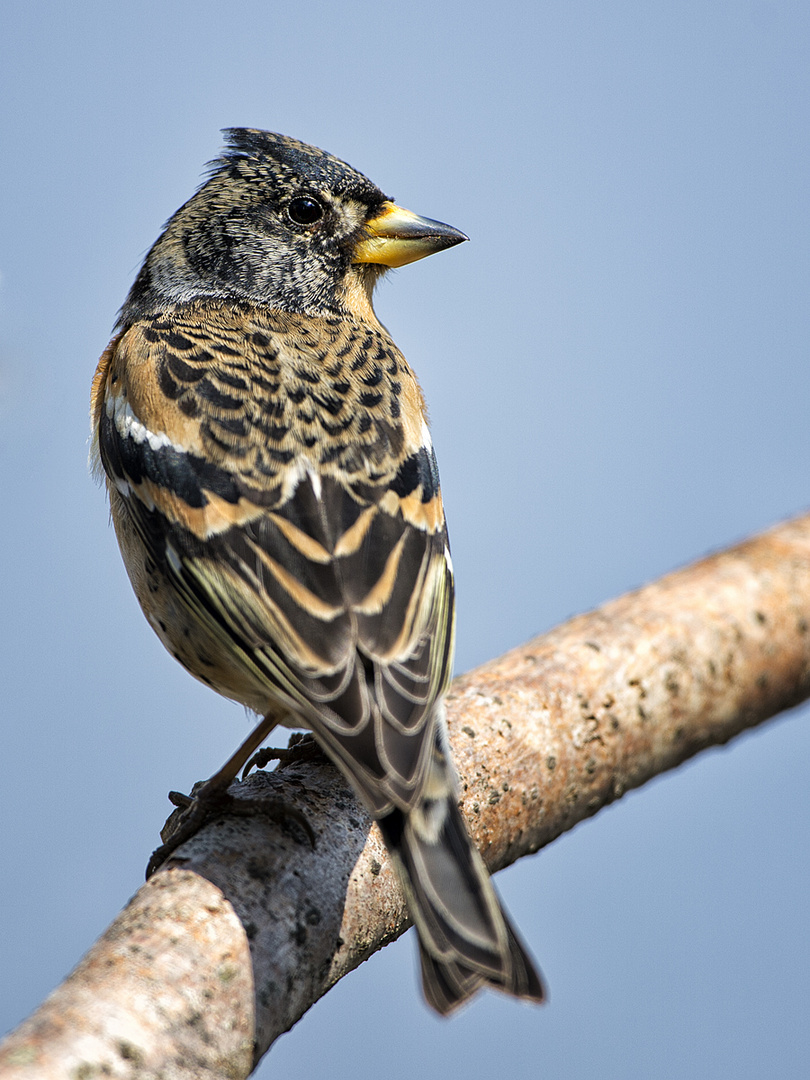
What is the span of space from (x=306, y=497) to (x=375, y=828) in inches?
49.3

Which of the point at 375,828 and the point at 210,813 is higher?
the point at 210,813

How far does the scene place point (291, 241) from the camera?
19.1ft

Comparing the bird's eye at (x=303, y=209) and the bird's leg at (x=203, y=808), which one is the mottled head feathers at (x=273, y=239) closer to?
the bird's eye at (x=303, y=209)

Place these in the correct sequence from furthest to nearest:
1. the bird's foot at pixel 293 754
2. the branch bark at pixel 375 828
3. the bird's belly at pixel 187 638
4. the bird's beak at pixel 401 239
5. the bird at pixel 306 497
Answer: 1. the bird's beak at pixel 401 239
2. the bird's foot at pixel 293 754
3. the bird's belly at pixel 187 638
4. the bird at pixel 306 497
5. the branch bark at pixel 375 828

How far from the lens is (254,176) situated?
604cm

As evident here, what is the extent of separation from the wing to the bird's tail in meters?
0.13

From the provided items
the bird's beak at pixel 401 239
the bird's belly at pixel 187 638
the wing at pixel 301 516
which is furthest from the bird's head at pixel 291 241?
the bird's belly at pixel 187 638

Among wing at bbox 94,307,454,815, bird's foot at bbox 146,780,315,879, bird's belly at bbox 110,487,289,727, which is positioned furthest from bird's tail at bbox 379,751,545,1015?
bird's belly at bbox 110,487,289,727

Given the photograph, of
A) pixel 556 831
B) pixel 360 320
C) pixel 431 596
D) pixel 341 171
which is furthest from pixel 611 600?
pixel 341 171

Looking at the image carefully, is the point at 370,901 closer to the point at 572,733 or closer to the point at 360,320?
the point at 572,733

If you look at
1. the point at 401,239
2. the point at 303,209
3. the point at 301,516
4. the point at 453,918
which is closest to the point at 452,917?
the point at 453,918

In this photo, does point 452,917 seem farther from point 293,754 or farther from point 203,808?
point 293,754

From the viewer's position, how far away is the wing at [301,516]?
3359mm

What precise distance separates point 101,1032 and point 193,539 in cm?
176
